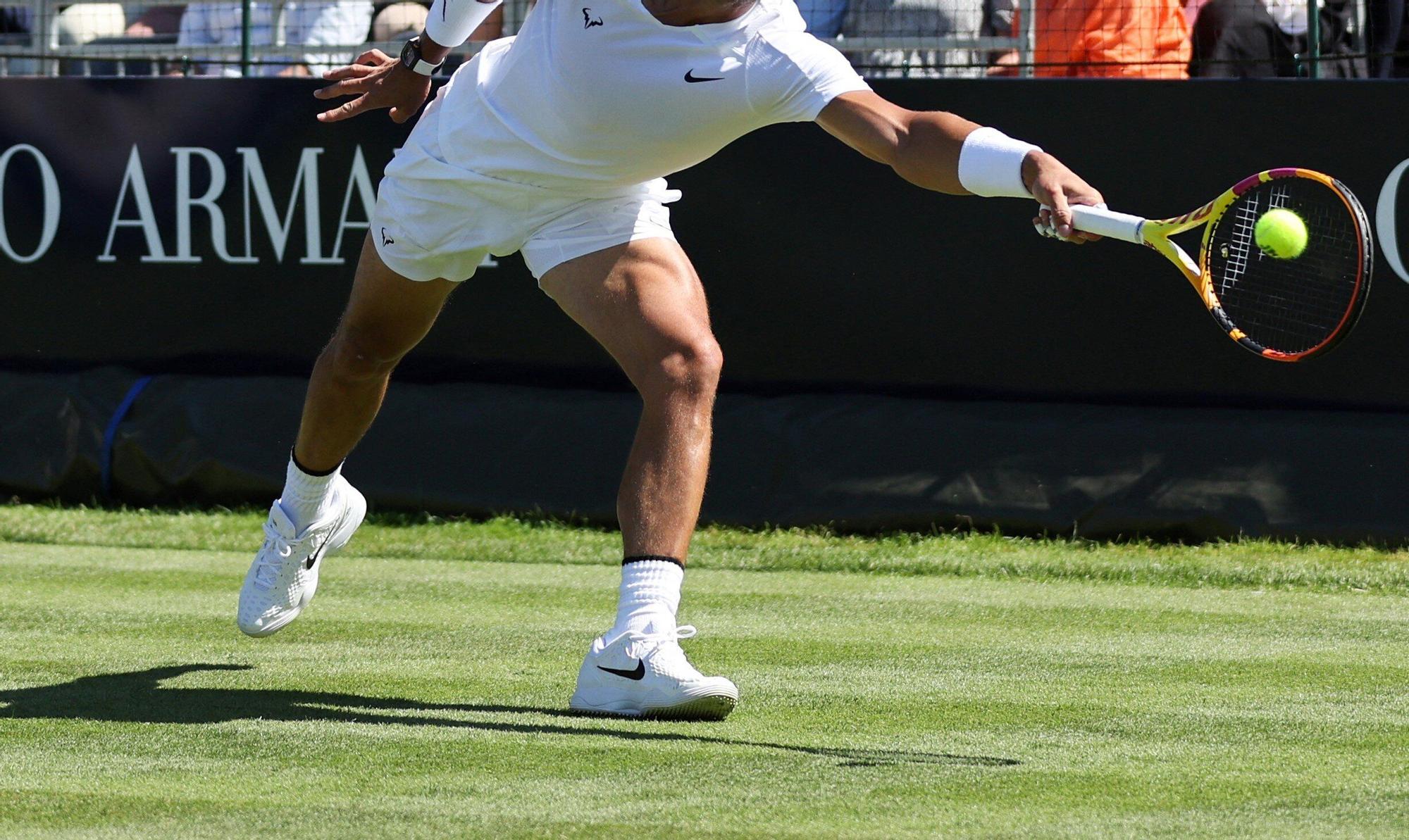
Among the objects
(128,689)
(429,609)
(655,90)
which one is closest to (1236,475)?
(429,609)

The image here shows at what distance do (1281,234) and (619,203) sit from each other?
1.34m

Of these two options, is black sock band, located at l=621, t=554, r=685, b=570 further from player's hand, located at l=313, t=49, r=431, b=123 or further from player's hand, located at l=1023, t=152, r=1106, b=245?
player's hand, located at l=313, t=49, r=431, b=123

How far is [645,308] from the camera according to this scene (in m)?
3.80

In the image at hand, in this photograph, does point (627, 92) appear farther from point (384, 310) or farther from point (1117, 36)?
point (1117, 36)

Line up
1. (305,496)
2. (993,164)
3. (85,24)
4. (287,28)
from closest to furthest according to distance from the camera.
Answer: (993,164), (305,496), (287,28), (85,24)

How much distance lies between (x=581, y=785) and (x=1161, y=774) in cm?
93

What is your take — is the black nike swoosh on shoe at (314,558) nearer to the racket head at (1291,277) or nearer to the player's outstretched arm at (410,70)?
the player's outstretched arm at (410,70)

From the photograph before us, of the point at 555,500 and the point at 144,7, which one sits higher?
the point at 144,7

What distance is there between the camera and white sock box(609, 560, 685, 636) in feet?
11.7

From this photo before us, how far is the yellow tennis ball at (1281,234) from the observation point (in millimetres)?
3547

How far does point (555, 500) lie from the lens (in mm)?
6746

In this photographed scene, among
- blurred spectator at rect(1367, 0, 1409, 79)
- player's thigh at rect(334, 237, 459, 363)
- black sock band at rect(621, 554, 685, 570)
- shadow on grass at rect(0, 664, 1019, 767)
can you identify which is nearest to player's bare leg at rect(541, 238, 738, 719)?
black sock band at rect(621, 554, 685, 570)

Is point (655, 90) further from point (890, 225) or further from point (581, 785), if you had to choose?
point (890, 225)

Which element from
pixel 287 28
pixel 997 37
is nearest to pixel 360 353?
pixel 997 37
